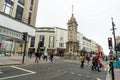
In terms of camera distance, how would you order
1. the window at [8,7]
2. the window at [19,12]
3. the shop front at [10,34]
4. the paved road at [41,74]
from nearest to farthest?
the paved road at [41,74], the shop front at [10,34], the window at [8,7], the window at [19,12]

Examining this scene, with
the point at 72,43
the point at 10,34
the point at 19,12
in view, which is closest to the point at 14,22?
the point at 10,34

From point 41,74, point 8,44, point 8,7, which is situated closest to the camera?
point 41,74

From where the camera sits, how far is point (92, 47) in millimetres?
126438

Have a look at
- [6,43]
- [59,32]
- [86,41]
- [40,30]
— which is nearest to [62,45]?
[59,32]

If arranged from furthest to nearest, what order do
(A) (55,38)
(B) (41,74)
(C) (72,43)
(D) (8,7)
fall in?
(A) (55,38) < (C) (72,43) < (D) (8,7) < (B) (41,74)

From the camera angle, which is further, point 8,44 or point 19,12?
point 19,12

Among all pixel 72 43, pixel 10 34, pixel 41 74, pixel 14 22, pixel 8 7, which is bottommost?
pixel 41 74

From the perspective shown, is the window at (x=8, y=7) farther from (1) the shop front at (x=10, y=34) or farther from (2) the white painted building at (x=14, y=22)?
(1) the shop front at (x=10, y=34)

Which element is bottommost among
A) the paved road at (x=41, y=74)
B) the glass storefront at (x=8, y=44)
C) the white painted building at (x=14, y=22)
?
the paved road at (x=41, y=74)

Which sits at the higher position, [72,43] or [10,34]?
[72,43]

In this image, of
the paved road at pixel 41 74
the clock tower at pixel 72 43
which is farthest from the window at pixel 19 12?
the clock tower at pixel 72 43

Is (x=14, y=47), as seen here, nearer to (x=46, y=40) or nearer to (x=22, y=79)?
(x=22, y=79)

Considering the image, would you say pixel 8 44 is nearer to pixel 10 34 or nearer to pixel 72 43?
pixel 10 34

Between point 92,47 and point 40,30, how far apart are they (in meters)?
63.2
